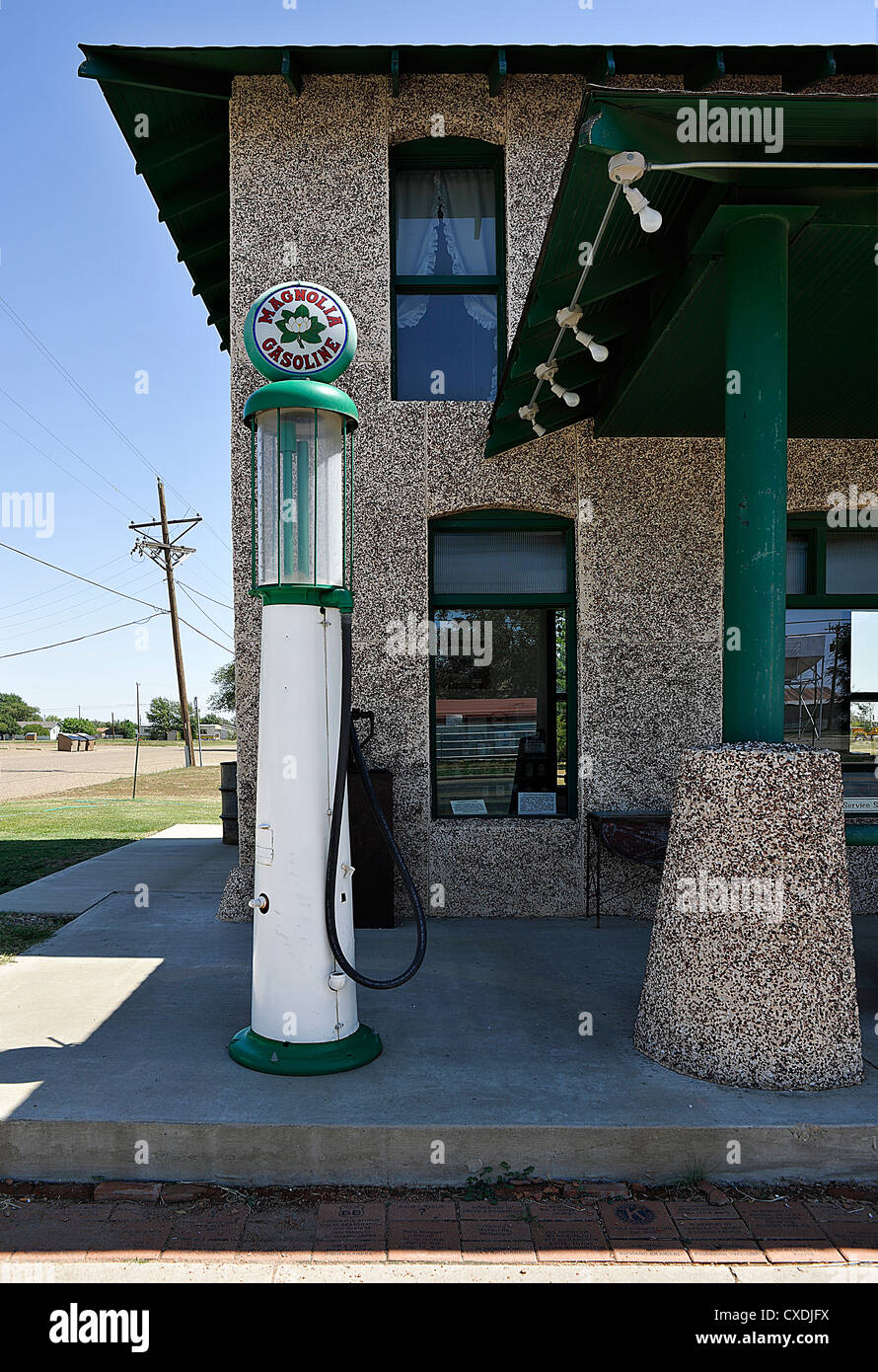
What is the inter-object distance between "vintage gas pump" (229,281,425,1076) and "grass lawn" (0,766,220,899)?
525 cm

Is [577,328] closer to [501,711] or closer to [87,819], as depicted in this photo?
[501,711]

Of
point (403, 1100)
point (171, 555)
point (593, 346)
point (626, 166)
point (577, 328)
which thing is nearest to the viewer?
point (626, 166)

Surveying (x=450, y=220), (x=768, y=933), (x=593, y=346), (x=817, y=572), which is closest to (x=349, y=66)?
(x=450, y=220)

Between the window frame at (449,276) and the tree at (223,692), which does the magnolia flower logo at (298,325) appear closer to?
the window frame at (449,276)

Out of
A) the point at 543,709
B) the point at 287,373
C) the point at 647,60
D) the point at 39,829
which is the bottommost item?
the point at 39,829

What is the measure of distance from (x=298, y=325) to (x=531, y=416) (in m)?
2.51

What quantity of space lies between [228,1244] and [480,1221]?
0.83 m

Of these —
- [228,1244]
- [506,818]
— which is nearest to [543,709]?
[506,818]

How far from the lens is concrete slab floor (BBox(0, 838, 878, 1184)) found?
10.9 ft

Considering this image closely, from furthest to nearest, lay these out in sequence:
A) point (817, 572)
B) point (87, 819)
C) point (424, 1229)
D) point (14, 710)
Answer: point (14, 710)
point (87, 819)
point (817, 572)
point (424, 1229)

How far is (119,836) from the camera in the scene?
12016 millimetres

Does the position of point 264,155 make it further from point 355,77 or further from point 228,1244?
point 228,1244

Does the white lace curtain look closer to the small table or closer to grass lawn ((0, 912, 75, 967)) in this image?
the small table

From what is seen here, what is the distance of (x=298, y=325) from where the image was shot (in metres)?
→ 3.98
